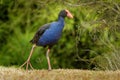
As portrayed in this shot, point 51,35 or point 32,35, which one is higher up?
point 51,35

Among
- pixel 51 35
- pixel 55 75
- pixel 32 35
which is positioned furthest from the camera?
pixel 32 35

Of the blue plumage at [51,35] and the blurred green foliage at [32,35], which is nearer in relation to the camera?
the blue plumage at [51,35]

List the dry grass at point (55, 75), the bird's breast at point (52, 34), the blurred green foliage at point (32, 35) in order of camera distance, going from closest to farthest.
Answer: the dry grass at point (55, 75) < the bird's breast at point (52, 34) < the blurred green foliage at point (32, 35)

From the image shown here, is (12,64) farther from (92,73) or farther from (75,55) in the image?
(92,73)

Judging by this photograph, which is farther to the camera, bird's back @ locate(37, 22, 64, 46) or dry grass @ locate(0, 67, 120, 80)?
bird's back @ locate(37, 22, 64, 46)

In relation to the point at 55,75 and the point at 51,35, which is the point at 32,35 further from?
the point at 55,75

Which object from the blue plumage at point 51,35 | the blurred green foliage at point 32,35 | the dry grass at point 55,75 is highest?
the blue plumage at point 51,35

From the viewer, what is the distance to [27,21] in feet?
55.4

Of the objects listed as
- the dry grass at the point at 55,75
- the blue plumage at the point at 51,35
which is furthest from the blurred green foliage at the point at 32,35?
the blue plumage at the point at 51,35

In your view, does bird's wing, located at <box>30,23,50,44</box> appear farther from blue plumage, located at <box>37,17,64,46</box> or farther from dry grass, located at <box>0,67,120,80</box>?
dry grass, located at <box>0,67,120,80</box>

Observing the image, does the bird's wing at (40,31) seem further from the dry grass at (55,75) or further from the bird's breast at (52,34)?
the dry grass at (55,75)

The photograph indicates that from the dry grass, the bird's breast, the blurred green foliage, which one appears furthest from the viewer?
the blurred green foliage

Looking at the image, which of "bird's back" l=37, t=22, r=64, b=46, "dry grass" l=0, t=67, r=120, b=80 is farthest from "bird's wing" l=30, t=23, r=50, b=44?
"dry grass" l=0, t=67, r=120, b=80

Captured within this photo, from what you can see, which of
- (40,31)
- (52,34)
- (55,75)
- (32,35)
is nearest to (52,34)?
(52,34)
